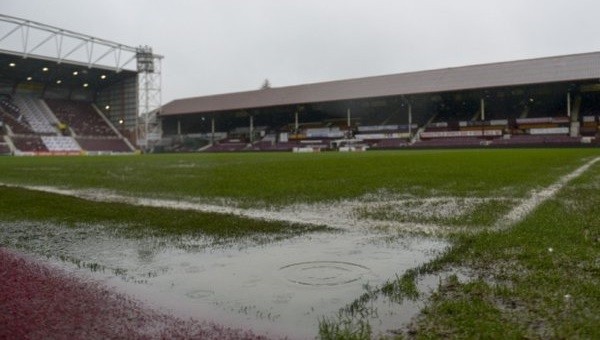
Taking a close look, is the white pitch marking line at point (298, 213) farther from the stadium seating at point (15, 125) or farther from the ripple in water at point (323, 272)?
the stadium seating at point (15, 125)

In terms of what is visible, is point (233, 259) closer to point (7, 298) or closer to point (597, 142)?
point (7, 298)

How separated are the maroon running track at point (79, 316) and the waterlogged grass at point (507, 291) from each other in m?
0.80

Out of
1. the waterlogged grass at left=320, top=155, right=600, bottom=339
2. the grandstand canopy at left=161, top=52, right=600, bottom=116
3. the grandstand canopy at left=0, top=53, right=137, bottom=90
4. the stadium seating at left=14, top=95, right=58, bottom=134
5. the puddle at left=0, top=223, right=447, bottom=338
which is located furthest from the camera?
the stadium seating at left=14, top=95, right=58, bottom=134

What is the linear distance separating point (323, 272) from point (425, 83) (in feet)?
178

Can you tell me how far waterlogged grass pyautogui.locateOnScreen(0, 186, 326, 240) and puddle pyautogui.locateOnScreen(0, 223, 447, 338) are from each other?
1.45 ft

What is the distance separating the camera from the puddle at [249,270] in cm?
316

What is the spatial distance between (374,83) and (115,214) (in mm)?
55818

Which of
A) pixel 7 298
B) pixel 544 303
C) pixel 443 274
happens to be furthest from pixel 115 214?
pixel 544 303

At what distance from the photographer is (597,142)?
4281 centimetres

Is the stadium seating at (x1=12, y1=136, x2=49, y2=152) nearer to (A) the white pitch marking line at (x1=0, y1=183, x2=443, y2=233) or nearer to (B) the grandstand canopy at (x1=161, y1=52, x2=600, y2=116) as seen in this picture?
(B) the grandstand canopy at (x1=161, y1=52, x2=600, y2=116)

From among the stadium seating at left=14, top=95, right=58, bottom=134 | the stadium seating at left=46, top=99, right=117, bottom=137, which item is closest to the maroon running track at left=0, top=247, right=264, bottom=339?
the stadium seating at left=14, top=95, right=58, bottom=134

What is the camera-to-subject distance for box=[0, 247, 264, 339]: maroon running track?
9.06 feet

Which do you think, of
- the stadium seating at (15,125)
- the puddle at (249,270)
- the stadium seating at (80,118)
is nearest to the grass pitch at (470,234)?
the puddle at (249,270)

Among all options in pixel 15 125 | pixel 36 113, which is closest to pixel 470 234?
pixel 15 125
